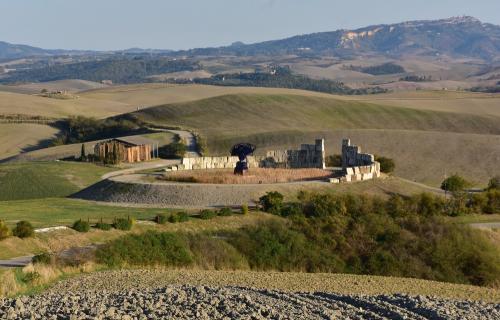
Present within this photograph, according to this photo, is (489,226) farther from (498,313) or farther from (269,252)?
(498,313)

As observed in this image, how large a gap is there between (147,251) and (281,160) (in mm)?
32446

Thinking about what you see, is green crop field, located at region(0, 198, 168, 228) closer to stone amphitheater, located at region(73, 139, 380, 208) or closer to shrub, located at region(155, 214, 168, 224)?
shrub, located at region(155, 214, 168, 224)

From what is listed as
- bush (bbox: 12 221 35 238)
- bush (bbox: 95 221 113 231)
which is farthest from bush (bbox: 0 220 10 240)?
bush (bbox: 95 221 113 231)

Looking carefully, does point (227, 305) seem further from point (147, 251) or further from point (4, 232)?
point (4, 232)

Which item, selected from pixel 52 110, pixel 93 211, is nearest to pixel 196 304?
pixel 93 211

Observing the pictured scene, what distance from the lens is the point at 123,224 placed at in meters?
44.2

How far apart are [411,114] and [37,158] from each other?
71.0 m

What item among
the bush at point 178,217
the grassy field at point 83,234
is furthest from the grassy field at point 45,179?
the bush at point 178,217

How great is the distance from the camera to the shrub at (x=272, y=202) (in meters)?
51.1

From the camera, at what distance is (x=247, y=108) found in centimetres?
14812

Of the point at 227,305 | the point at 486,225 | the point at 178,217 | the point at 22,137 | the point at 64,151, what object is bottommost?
the point at 22,137

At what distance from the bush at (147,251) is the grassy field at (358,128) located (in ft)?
150

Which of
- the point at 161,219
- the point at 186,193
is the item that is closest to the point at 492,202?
the point at 186,193

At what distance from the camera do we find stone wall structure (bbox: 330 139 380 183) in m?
60.7
